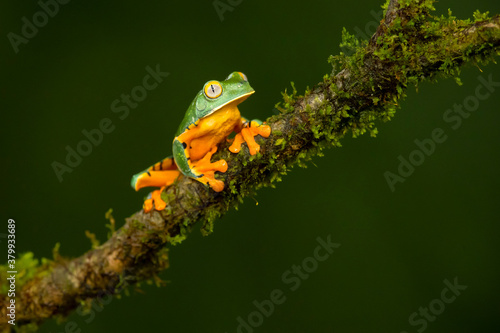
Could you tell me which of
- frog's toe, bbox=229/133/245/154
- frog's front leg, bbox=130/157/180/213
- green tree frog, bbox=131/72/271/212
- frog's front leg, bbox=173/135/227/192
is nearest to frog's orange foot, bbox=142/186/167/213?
green tree frog, bbox=131/72/271/212

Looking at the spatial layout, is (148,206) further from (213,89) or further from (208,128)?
(213,89)

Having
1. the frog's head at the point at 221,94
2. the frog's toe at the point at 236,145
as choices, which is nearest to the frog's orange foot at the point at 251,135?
the frog's toe at the point at 236,145

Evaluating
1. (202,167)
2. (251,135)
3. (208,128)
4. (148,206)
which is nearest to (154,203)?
(148,206)

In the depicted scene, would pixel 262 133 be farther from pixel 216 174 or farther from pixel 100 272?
pixel 100 272

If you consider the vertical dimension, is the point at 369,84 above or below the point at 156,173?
below

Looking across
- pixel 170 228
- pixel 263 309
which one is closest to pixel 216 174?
pixel 170 228

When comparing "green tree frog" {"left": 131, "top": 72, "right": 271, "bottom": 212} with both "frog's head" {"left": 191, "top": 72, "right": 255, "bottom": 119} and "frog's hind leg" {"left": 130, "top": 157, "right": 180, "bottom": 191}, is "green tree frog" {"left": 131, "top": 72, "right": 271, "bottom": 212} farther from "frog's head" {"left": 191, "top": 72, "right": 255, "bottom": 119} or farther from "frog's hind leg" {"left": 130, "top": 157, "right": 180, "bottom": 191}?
"frog's hind leg" {"left": 130, "top": 157, "right": 180, "bottom": 191}
